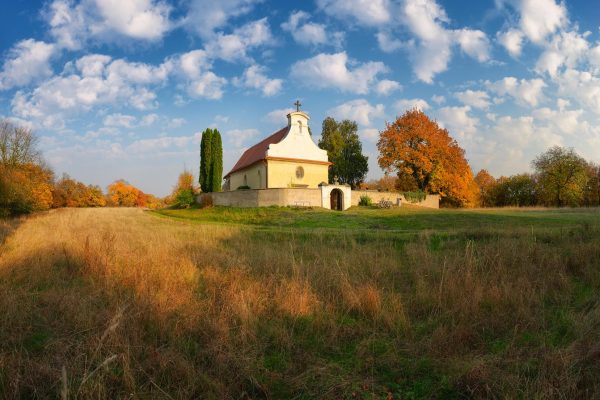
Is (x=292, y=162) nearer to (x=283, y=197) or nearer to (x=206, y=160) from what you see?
(x=283, y=197)

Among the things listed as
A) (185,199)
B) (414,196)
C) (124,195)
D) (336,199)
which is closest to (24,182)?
(185,199)

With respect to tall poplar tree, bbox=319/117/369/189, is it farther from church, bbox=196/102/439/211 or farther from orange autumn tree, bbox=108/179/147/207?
orange autumn tree, bbox=108/179/147/207

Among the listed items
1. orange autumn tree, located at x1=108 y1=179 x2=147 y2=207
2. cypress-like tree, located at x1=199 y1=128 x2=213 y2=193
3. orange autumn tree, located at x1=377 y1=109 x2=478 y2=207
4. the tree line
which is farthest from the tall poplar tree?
orange autumn tree, located at x1=108 y1=179 x2=147 y2=207

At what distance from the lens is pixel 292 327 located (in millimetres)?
4582

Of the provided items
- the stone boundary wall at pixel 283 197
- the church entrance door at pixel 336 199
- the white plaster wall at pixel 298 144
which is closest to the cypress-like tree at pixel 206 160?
the stone boundary wall at pixel 283 197

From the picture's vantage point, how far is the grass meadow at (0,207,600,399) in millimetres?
3277

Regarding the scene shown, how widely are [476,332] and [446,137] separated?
3932cm

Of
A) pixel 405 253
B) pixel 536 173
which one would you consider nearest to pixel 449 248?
pixel 405 253

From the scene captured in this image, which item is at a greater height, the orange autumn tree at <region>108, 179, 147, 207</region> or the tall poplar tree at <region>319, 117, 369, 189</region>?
the tall poplar tree at <region>319, 117, 369, 189</region>

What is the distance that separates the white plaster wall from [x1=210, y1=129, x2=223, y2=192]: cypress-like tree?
27.9 feet

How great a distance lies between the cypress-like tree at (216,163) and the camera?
136 feet

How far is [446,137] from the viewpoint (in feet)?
131

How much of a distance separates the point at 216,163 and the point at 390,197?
2101cm

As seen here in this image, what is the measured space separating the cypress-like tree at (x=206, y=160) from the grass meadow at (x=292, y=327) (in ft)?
113
